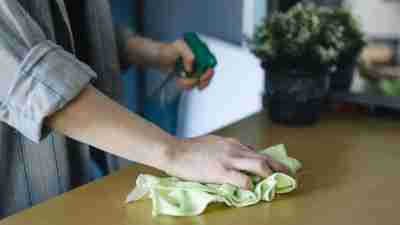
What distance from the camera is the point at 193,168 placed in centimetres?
62

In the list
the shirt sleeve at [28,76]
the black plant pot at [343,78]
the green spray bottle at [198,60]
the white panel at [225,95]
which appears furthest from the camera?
the white panel at [225,95]

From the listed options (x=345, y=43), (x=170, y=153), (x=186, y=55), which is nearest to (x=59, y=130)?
(x=170, y=153)

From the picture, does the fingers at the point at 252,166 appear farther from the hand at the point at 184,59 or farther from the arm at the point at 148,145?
the hand at the point at 184,59

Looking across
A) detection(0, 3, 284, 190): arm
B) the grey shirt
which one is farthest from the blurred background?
detection(0, 3, 284, 190): arm

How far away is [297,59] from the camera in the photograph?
927 millimetres

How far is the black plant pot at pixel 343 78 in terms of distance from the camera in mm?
1073

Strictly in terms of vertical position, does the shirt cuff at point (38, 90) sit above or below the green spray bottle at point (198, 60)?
above

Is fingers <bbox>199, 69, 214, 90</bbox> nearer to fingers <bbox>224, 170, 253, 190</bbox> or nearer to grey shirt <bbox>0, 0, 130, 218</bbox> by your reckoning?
grey shirt <bbox>0, 0, 130, 218</bbox>

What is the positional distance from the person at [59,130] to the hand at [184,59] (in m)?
0.20

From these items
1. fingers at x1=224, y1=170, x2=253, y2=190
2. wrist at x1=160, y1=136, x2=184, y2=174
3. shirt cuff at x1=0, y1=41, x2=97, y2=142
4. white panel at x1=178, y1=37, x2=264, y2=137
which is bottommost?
white panel at x1=178, y1=37, x2=264, y2=137

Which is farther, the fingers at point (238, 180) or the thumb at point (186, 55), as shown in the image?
the thumb at point (186, 55)

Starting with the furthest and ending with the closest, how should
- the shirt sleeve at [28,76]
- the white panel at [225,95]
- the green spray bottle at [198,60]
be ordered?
the white panel at [225,95], the green spray bottle at [198,60], the shirt sleeve at [28,76]

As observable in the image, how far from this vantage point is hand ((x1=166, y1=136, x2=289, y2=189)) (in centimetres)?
62

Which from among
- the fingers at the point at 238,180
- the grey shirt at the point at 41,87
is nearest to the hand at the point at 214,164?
the fingers at the point at 238,180
